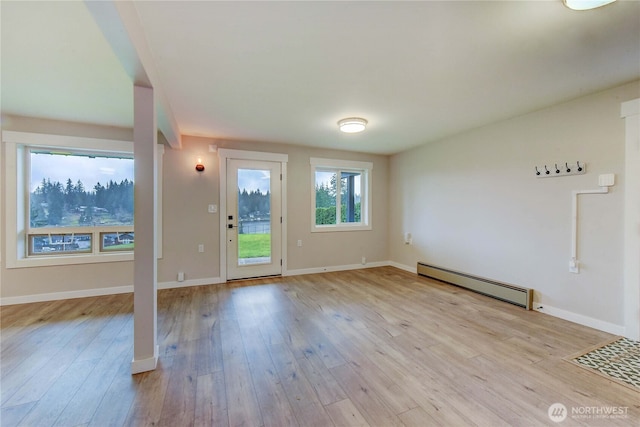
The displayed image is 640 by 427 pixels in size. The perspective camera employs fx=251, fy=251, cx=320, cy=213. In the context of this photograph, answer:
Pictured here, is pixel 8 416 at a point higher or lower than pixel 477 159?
lower

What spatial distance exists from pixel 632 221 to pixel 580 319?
1.13 m

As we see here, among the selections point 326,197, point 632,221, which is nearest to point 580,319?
point 632,221

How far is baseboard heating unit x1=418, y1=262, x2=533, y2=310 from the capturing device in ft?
10.2

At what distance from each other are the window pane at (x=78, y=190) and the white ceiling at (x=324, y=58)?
0.67 metres

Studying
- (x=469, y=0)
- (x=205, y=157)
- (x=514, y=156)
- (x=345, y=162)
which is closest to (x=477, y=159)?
(x=514, y=156)

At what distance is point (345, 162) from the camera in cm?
511

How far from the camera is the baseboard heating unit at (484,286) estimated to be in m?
3.10

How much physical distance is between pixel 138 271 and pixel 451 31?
2846 millimetres

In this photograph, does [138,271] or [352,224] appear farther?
[352,224]

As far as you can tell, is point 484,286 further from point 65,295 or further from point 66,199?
point 66,199

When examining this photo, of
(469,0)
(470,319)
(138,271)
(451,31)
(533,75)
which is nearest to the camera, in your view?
(469,0)

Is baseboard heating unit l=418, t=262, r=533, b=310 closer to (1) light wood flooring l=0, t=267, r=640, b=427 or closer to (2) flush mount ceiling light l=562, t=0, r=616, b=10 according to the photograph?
(1) light wood flooring l=0, t=267, r=640, b=427

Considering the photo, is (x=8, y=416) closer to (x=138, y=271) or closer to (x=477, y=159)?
(x=138, y=271)

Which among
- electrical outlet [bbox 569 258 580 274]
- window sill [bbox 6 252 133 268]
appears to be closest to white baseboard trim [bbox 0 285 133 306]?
window sill [bbox 6 252 133 268]
